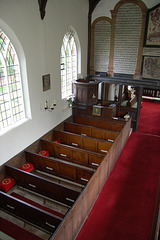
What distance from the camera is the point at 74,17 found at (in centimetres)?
987

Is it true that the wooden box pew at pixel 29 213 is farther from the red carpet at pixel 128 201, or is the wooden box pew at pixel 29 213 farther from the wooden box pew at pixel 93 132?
the wooden box pew at pixel 93 132

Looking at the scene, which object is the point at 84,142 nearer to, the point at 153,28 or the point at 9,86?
the point at 9,86

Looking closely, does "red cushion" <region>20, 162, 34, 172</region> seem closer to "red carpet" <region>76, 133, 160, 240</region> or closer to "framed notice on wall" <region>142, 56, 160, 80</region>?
"red carpet" <region>76, 133, 160, 240</region>

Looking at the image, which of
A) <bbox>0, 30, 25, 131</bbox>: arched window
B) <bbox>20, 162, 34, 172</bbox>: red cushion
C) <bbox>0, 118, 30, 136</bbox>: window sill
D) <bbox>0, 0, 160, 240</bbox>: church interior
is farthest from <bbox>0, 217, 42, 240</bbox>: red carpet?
<bbox>0, 30, 25, 131</bbox>: arched window

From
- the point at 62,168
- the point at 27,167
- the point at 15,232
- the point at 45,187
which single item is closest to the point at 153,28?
the point at 62,168

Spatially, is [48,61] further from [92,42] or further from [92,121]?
[92,42]

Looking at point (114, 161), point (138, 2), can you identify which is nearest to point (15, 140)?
point (114, 161)

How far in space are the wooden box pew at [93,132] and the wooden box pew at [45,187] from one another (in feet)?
11.8

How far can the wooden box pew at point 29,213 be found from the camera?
4.84 m

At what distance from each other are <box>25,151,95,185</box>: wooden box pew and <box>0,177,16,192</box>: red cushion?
1.10 metres

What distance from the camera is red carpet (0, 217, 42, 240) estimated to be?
15.7 feet

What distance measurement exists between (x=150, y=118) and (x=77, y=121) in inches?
205

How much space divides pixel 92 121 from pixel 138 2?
6571mm

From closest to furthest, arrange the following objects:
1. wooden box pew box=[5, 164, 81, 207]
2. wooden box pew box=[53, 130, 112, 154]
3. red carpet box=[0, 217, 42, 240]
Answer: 1. red carpet box=[0, 217, 42, 240]
2. wooden box pew box=[5, 164, 81, 207]
3. wooden box pew box=[53, 130, 112, 154]
